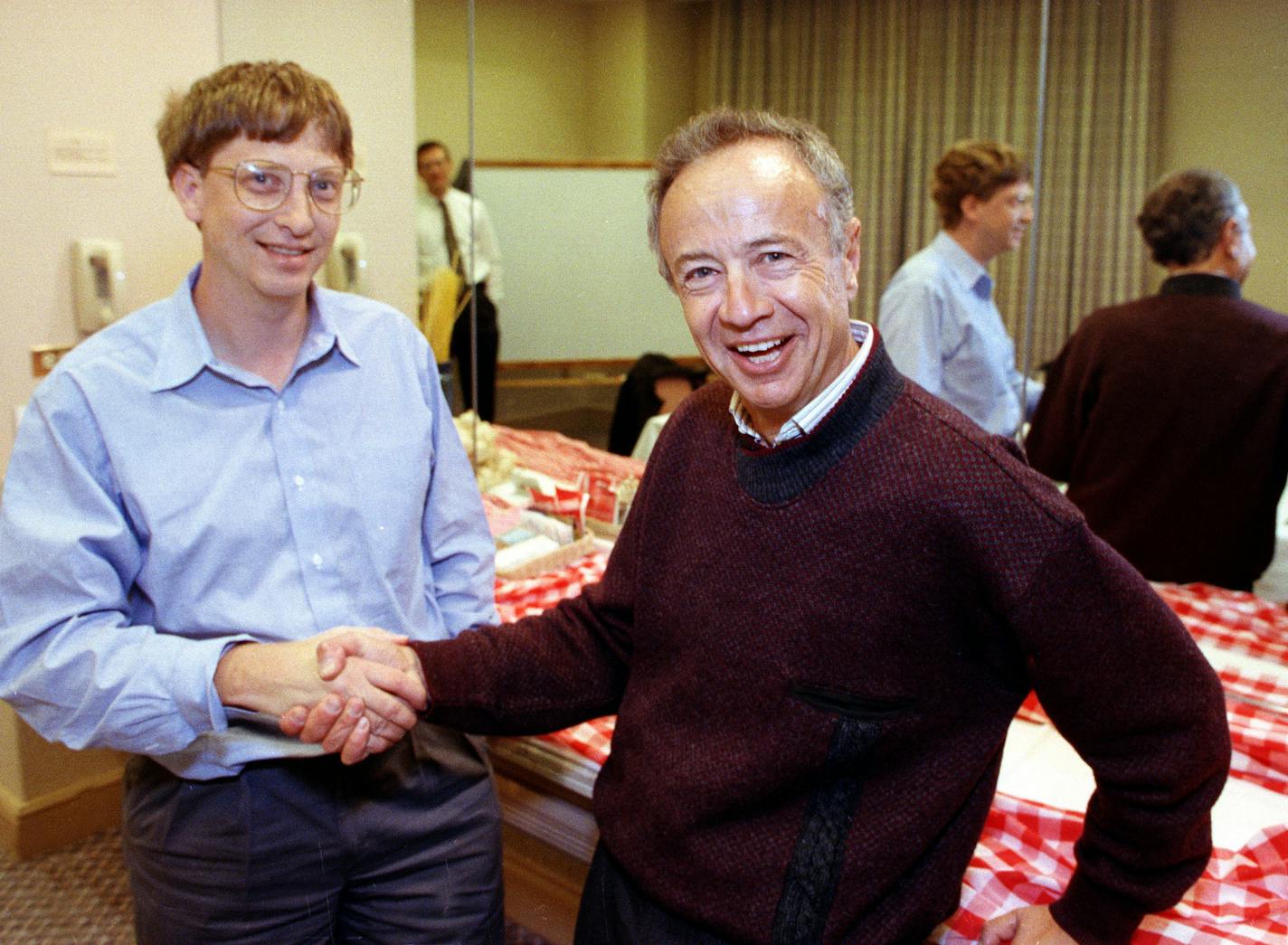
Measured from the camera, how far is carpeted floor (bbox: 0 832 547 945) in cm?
212

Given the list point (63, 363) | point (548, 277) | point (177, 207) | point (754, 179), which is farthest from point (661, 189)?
point (177, 207)

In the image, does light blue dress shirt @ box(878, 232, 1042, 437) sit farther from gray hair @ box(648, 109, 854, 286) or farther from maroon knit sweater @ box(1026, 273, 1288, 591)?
gray hair @ box(648, 109, 854, 286)

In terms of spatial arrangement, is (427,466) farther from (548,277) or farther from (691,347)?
(548,277)

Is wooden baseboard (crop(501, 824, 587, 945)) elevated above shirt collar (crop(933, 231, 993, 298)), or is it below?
below

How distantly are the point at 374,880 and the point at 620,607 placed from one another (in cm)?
49

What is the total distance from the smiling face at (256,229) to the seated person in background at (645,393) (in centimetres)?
86

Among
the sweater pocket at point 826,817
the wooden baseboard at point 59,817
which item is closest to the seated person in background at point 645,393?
the sweater pocket at point 826,817

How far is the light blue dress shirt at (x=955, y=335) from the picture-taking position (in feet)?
6.63

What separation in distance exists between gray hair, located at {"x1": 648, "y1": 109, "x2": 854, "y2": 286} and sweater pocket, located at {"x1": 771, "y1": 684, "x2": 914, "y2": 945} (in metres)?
0.45

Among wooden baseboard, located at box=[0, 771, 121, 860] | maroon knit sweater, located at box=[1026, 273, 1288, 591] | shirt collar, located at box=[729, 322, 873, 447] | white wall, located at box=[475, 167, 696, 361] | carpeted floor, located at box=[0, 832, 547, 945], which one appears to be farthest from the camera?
wooden baseboard, located at box=[0, 771, 121, 860]

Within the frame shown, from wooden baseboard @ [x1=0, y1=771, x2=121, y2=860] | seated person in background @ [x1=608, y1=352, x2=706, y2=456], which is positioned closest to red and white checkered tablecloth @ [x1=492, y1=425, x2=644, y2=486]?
seated person in background @ [x1=608, y1=352, x2=706, y2=456]

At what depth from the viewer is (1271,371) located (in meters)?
1.74

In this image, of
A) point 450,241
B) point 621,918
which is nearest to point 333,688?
point 621,918

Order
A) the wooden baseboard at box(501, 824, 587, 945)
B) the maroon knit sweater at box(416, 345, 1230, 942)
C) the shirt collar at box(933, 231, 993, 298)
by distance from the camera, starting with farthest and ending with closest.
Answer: the shirt collar at box(933, 231, 993, 298) → the wooden baseboard at box(501, 824, 587, 945) → the maroon knit sweater at box(416, 345, 1230, 942)
